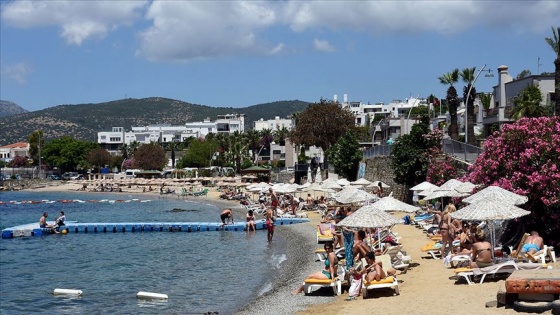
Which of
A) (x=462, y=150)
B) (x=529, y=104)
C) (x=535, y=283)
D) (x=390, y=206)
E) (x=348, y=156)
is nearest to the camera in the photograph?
(x=535, y=283)

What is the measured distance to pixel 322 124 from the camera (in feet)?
227

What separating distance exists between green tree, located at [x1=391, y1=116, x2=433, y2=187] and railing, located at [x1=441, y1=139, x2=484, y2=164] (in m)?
1.11

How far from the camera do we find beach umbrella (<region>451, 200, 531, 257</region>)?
54.5ft

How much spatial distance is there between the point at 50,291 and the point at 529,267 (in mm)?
14945

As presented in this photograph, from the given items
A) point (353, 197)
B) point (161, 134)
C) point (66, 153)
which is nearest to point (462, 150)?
point (353, 197)

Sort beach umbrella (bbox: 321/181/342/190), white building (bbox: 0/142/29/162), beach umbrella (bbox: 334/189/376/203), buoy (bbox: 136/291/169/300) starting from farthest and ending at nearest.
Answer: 1. white building (bbox: 0/142/29/162)
2. beach umbrella (bbox: 321/181/342/190)
3. beach umbrella (bbox: 334/189/376/203)
4. buoy (bbox: 136/291/169/300)

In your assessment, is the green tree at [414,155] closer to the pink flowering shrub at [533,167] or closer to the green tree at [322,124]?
the pink flowering shrub at [533,167]

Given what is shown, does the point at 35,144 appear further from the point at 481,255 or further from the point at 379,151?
the point at 481,255

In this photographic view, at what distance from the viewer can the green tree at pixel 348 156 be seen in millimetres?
56250

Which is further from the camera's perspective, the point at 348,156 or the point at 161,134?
the point at 161,134

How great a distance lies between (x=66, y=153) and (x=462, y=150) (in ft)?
409

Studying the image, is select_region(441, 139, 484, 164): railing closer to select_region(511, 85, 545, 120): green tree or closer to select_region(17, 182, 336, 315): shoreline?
select_region(511, 85, 545, 120): green tree

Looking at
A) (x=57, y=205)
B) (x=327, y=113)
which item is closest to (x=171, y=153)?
(x=57, y=205)

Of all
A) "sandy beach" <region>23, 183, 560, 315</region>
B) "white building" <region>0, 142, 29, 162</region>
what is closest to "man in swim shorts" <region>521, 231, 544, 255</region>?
"sandy beach" <region>23, 183, 560, 315</region>
